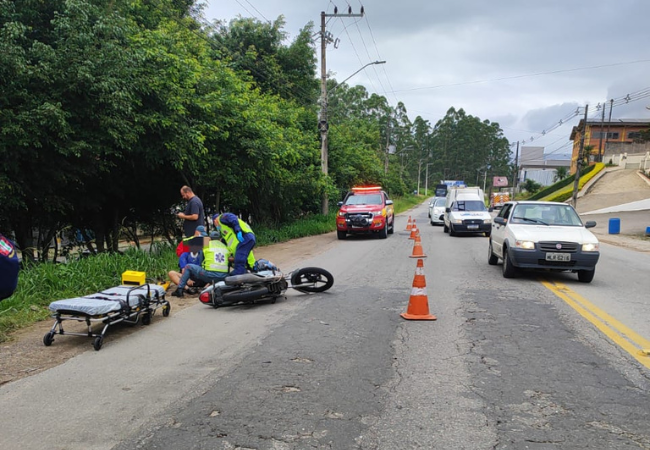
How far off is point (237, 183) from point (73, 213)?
459 centimetres

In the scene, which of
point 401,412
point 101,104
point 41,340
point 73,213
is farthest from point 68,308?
point 73,213

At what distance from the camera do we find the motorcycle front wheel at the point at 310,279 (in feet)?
26.3

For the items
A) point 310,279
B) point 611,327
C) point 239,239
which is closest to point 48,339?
point 239,239

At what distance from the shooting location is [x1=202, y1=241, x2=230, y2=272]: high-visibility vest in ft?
25.0

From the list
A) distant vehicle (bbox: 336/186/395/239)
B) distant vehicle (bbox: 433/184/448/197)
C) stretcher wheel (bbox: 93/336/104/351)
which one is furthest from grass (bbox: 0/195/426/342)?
distant vehicle (bbox: 433/184/448/197)

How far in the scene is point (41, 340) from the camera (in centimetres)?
557

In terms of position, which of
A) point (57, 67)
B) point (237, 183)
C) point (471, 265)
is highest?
point (57, 67)

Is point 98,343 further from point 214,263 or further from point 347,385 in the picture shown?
point 347,385

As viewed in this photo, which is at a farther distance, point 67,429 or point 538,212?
point 538,212

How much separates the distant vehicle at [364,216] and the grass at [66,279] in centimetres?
870

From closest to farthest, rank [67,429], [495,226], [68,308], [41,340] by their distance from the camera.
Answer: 1. [67,429]
2. [68,308]
3. [41,340]
4. [495,226]

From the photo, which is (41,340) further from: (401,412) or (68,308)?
(401,412)

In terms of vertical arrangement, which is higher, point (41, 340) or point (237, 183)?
point (237, 183)

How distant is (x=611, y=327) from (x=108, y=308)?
6026 millimetres
